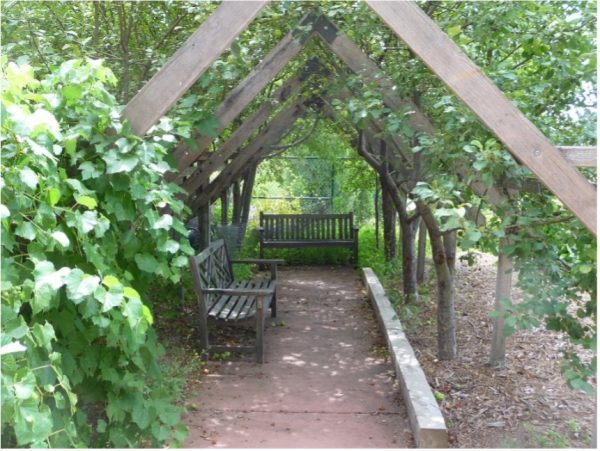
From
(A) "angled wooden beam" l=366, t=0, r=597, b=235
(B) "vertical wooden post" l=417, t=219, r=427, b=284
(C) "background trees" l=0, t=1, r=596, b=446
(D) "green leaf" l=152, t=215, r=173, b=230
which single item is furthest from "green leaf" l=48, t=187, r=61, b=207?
(B) "vertical wooden post" l=417, t=219, r=427, b=284

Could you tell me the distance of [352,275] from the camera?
11.2 m

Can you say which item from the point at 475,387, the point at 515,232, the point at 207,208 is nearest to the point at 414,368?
the point at 475,387

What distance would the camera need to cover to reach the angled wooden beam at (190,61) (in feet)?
9.91

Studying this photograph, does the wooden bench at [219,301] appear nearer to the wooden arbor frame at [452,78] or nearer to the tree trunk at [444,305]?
the tree trunk at [444,305]

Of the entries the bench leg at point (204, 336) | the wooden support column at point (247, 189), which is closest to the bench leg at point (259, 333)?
the bench leg at point (204, 336)

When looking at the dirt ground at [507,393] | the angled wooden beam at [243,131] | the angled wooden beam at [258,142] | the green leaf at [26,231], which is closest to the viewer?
the green leaf at [26,231]

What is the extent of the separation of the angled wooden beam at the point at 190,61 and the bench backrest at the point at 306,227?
9.58 metres

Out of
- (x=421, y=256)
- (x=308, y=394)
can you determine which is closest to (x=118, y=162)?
(x=308, y=394)

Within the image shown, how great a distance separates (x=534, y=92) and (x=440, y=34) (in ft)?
5.24

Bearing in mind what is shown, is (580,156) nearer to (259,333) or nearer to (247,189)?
(259,333)

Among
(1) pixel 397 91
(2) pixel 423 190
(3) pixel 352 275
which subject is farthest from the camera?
(3) pixel 352 275

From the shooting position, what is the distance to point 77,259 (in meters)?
2.92

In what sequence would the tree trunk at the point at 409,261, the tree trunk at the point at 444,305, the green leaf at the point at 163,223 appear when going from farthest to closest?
1. the tree trunk at the point at 409,261
2. the tree trunk at the point at 444,305
3. the green leaf at the point at 163,223

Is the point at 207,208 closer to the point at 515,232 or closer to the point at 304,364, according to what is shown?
the point at 304,364
